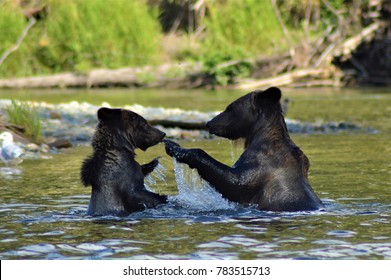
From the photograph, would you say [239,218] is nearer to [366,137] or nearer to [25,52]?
[366,137]

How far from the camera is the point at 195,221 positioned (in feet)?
29.3

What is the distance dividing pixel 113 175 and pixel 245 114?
153cm

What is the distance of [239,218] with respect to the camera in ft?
29.6

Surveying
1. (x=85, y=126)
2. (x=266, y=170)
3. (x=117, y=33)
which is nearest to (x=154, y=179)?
(x=266, y=170)

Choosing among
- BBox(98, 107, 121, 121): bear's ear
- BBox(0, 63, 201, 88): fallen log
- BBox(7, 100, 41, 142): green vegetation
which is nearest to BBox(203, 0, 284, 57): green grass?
BBox(0, 63, 201, 88): fallen log

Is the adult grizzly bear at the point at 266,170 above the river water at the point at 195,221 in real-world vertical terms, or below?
above

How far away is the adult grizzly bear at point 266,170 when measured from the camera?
911 centimetres

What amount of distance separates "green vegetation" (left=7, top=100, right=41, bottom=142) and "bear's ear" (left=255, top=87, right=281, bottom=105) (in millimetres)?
7510

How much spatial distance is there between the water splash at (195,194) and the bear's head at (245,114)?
1.77ft

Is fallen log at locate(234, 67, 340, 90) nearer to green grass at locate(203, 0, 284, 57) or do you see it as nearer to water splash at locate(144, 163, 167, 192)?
green grass at locate(203, 0, 284, 57)

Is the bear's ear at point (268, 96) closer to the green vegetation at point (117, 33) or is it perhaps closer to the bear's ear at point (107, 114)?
the bear's ear at point (107, 114)

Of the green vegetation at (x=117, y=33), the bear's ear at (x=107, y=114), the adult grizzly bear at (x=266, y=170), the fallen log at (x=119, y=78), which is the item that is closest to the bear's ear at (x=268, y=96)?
the adult grizzly bear at (x=266, y=170)

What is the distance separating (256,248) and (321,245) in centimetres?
55

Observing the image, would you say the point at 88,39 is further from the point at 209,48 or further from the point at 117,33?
the point at 209,48
